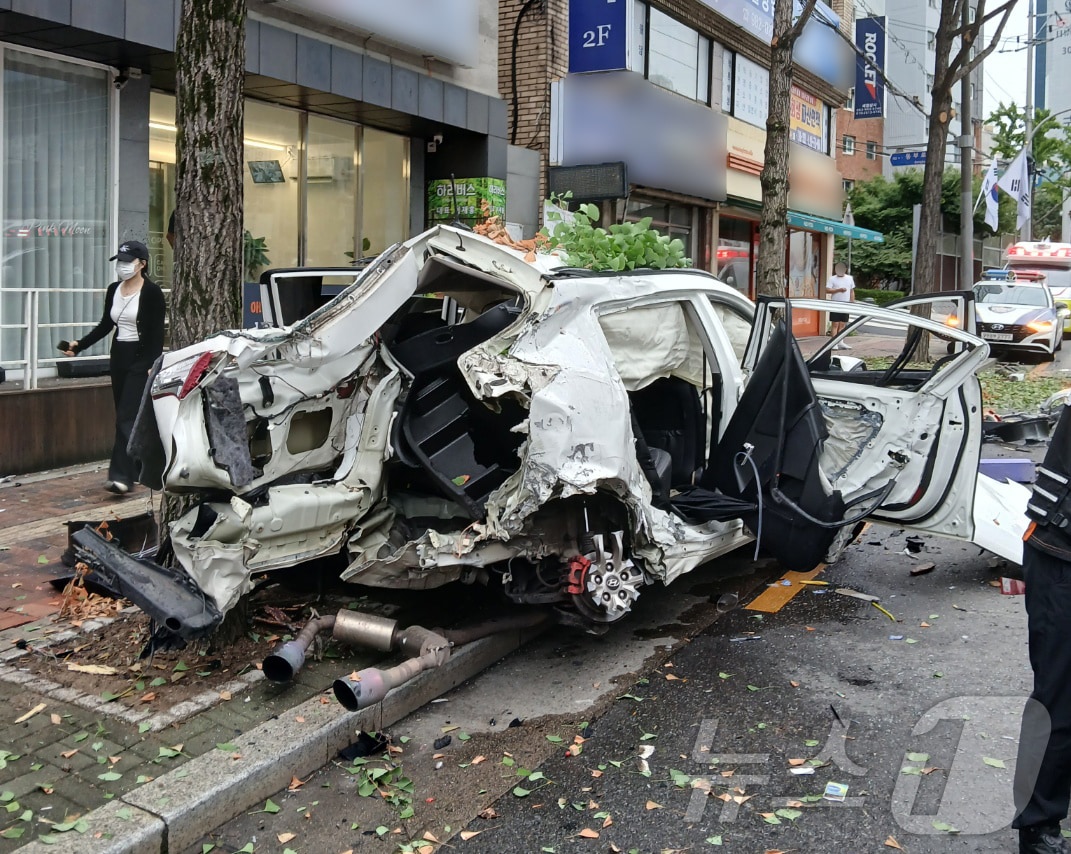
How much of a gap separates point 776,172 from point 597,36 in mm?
5564

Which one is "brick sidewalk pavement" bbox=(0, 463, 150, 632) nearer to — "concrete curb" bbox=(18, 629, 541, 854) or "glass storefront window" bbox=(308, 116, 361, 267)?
"concrete curb" bbox=(18, 629, 541, 854)

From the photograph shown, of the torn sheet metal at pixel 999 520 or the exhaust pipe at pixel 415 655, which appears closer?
the exhaust pipe at pixel 415 655

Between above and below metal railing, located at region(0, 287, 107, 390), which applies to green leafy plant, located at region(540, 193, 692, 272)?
above

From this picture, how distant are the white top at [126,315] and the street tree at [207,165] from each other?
9.14ft

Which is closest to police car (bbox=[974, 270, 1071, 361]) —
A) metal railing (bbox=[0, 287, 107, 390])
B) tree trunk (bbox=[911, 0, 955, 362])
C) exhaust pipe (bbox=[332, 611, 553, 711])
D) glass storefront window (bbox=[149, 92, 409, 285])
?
tree trunk (bbox=[911, 0, 955, 362])

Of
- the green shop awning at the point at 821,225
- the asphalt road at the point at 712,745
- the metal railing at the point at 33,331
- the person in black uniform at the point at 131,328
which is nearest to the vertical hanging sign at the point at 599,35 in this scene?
the green shop awning at the point at 821,225

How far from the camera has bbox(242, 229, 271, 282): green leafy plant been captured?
11844mm

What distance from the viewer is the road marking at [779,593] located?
580cm

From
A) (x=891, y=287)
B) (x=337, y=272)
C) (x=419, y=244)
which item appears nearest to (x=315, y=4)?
(x=337, y=272)

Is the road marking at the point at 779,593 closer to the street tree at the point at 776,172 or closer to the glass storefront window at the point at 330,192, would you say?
the street tree at the point at 776,172

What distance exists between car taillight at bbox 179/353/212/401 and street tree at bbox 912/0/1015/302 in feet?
50.3

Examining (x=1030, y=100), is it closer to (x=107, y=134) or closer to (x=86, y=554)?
(x=107, y=134)

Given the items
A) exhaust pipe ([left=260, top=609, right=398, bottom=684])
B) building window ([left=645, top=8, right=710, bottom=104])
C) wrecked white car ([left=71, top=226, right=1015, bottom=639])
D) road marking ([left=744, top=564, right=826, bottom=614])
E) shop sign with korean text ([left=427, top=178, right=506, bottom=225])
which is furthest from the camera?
building window ([left=645, top=8, right=710, bottom=104])

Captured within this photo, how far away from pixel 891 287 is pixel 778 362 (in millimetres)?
34935
